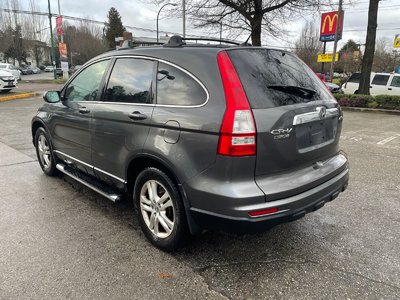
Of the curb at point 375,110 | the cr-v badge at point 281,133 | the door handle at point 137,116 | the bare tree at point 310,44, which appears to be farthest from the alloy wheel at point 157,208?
the bare tree at point 310,44

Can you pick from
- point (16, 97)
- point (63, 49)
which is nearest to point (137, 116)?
point (16, 97)

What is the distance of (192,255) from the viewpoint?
9.43 ft

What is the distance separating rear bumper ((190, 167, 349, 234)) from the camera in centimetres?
229

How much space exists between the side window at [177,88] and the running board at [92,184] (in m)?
1.18

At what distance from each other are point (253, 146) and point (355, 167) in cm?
380

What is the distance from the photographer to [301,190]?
2508mm

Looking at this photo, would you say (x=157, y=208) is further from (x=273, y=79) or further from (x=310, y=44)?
(x=310, y=44)

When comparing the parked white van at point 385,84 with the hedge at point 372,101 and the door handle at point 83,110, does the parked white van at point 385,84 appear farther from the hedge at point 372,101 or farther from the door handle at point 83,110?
the door handle at point 83,110

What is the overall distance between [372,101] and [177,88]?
1270 centimetres

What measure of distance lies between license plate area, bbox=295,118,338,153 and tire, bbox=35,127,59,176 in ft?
11.7

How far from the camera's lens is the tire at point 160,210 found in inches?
105

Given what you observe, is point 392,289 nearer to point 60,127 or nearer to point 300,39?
point 60,127

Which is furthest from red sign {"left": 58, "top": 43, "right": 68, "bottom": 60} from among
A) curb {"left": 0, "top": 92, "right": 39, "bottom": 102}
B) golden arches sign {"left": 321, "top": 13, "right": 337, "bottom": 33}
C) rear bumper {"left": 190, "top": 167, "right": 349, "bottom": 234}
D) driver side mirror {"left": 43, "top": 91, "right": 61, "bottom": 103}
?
rear bumper {"left": 190, "top": 167, "right": 349, "bottom": 234}

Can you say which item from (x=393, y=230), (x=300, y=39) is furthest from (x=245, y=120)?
(x=300, y=39)
